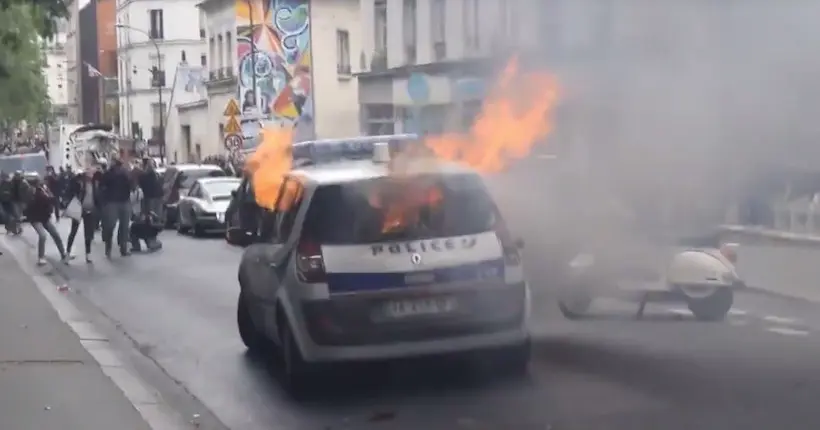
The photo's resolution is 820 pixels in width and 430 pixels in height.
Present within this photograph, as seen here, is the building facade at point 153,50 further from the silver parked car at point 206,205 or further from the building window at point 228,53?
the silver parked car at point 206,205

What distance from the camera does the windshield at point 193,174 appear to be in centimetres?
→ 3108

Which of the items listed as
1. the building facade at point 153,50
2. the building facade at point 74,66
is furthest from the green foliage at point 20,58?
the building facade at point 74,66

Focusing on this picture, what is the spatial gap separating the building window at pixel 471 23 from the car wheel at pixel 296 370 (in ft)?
7.97

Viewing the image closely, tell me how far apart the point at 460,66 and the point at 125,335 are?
5173 millimetres

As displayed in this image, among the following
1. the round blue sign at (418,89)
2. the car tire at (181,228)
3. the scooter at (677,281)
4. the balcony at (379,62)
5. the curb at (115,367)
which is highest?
the balcony at (379,62)

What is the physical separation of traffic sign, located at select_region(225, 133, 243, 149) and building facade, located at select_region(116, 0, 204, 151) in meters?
41.8

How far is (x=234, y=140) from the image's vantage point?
1314 inches

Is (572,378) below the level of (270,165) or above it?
below

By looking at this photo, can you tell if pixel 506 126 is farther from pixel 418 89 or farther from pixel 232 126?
pixel 232 126

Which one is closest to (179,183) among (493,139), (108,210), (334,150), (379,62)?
(108,210)

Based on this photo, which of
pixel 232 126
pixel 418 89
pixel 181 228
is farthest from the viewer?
pixel 232 126

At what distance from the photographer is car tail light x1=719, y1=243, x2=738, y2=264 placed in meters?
12.0

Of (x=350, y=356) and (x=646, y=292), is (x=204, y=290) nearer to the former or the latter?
(x=646, y=292)

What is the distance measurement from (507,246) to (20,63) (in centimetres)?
1801
